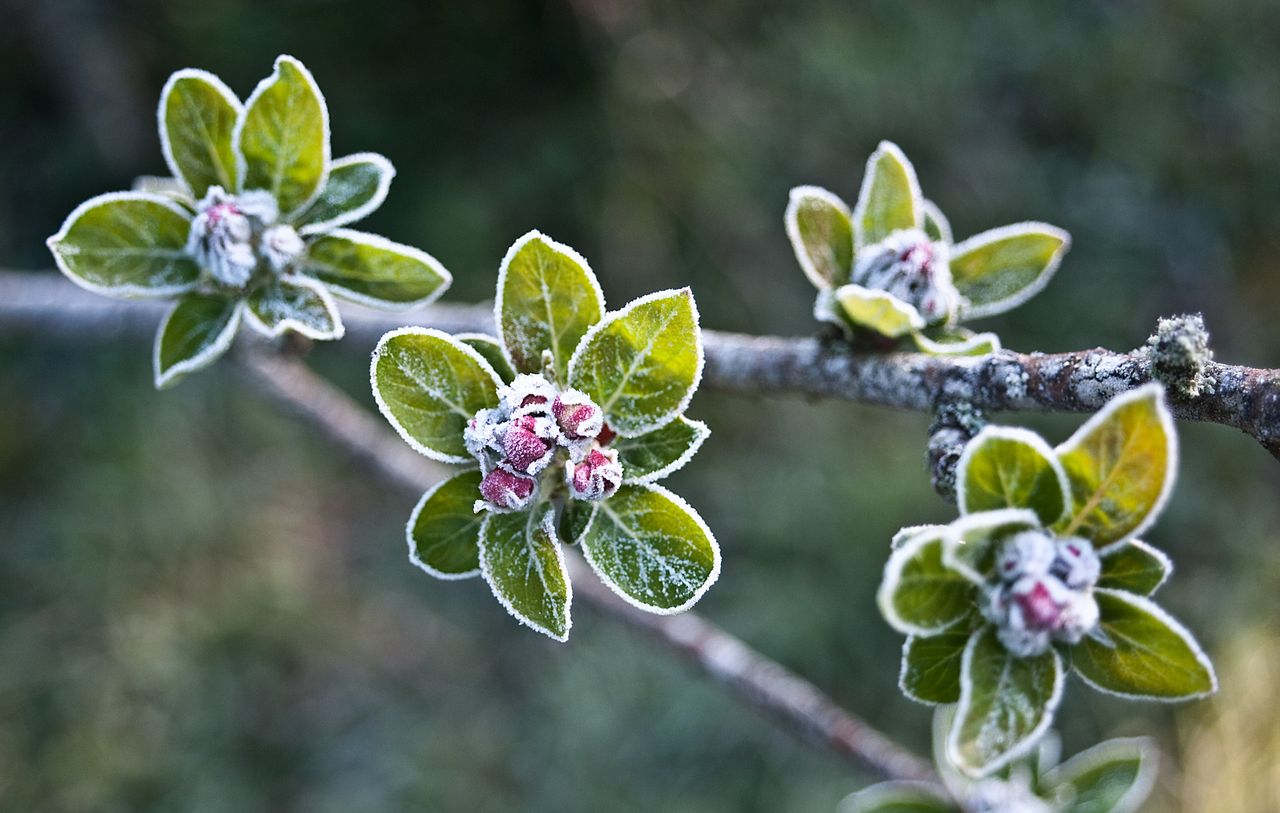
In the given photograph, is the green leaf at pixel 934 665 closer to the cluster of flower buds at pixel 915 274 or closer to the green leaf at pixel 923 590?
the green leaf at pixel 923 590

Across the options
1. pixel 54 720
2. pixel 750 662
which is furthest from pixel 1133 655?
pixel 54 720

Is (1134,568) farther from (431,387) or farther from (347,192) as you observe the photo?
(347,192)

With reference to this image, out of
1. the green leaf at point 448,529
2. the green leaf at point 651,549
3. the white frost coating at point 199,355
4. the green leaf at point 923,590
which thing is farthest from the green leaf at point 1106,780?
the white frost coating at point 199,355

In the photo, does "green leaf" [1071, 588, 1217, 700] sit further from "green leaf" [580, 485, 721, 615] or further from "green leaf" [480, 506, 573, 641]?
"green leaf" [480, 506, 573, 641]

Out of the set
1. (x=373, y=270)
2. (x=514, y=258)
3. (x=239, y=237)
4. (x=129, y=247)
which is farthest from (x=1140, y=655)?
(x=129, y=247)

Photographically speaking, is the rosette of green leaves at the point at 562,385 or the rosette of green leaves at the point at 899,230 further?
the rosette of green leaves at the point at 899,230

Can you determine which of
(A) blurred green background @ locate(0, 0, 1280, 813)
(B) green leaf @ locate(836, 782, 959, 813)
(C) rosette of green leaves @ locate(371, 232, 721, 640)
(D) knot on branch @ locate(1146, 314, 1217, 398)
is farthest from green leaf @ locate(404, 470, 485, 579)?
(A) blurred green background @ locate(0, 0, 1280, 813)
